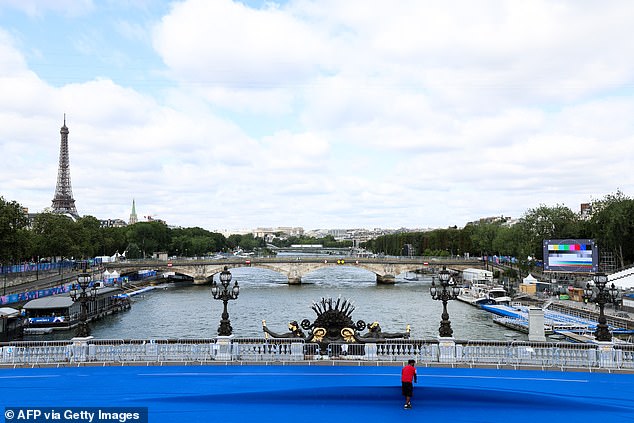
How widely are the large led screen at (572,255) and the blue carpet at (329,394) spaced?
4699cm

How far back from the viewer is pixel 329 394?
12062 millimetres

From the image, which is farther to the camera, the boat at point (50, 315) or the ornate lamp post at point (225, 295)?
the boat at point (50, 315)

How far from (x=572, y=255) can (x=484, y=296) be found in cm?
1022

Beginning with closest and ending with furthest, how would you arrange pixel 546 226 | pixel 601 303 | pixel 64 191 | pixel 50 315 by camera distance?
pixel 601 303 < pixel 50 315 < pixel 546 226 < pixel 64 191

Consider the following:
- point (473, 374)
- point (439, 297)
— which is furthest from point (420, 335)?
point (473, 374)

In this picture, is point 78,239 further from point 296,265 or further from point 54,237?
point 296,265

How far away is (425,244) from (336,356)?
121561mm

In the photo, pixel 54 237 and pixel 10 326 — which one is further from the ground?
pixel 54 237

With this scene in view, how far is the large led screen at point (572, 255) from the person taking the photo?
56.0m

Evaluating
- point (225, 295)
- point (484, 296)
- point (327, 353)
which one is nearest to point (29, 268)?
point (484, 296)

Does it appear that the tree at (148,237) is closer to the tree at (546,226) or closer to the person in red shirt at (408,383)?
the tree at (546,226)

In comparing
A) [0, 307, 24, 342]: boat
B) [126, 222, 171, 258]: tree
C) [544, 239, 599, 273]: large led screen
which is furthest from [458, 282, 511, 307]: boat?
[126, 222, 171, 258]: tree

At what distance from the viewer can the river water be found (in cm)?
4088

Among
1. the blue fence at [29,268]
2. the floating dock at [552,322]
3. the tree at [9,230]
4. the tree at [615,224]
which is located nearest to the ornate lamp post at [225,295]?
the floating dock at [552,322]
